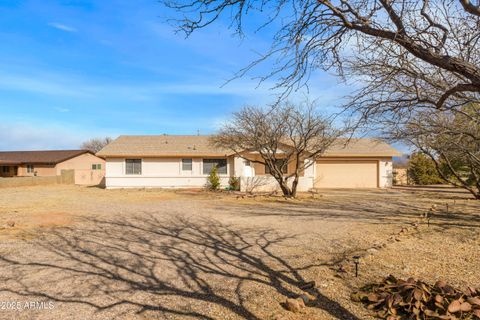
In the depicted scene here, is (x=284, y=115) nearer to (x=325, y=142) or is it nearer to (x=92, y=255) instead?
(x=325, y=142)

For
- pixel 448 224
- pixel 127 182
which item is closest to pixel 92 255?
pixel 448 224

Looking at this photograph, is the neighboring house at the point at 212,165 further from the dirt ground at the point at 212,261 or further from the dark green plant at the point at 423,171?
the dirt ground at the point at 212,261

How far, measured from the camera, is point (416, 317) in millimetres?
4480

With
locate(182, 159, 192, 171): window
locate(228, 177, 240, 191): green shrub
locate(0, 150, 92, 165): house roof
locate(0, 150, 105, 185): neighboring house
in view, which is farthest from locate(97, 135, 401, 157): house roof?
locate(0, 150, 92, 165): house roof

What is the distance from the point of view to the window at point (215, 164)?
1075 inches

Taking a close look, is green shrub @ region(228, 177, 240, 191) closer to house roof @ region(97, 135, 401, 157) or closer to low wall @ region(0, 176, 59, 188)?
house roof @ region(97, 135, 401, 157)

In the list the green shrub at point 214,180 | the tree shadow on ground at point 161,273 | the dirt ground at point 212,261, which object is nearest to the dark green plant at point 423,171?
the green shrub at point 214,180

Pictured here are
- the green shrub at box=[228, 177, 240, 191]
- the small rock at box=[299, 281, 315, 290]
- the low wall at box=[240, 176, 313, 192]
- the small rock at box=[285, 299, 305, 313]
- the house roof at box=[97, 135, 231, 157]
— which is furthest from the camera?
the house roof at box=[97, 135, 231, 157]

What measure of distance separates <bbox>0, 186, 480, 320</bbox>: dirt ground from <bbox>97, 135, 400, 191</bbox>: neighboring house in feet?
43.6

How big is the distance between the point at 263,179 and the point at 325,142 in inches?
252

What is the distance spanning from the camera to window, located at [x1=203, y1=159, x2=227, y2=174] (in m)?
27.3

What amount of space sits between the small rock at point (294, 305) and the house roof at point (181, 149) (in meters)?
21.7

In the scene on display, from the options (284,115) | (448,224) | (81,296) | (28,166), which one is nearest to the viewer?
(81,296)

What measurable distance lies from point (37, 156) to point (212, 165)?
87.0 ft
